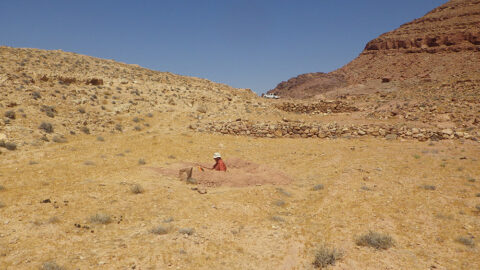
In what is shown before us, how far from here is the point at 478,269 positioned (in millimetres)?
4469

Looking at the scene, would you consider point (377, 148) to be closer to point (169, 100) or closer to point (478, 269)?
point (478, 269)

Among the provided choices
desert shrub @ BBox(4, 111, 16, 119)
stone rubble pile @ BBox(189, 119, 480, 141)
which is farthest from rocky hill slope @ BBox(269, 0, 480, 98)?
desert shrub @ BBox(4, 111, 16, 119)

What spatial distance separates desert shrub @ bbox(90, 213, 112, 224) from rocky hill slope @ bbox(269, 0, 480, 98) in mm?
47048

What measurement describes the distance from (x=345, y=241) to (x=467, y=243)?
2171mm

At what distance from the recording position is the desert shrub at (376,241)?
521 centimetres

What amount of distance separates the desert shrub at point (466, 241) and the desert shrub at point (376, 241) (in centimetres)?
127

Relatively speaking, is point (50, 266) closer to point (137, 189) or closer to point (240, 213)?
point (137, 189)

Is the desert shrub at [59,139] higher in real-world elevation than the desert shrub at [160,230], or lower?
higher

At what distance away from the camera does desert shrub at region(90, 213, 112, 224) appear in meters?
5.95

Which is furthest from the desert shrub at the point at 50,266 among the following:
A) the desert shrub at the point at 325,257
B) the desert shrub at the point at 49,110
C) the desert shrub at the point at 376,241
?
the desert shrub at the point at 49,110

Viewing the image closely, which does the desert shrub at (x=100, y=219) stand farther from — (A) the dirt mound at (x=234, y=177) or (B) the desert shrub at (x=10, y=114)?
(B) the desert shrub at (x=10, y=114)

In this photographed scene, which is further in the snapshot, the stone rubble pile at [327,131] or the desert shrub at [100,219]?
the stone rubble pile at [327,131]

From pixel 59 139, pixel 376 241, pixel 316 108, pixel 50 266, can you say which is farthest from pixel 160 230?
pixel 316 108

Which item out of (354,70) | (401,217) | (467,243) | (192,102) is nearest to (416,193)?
(401,217)
